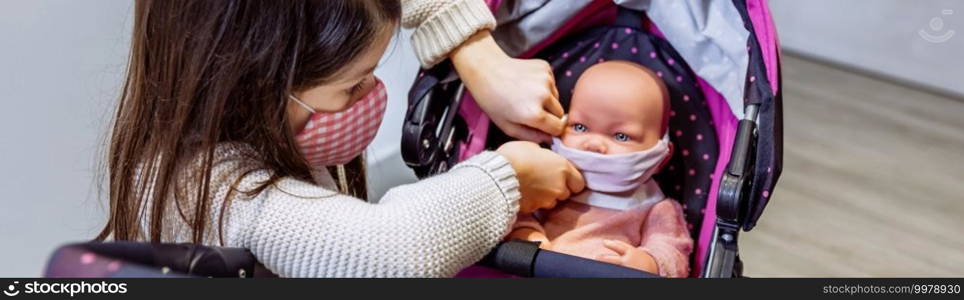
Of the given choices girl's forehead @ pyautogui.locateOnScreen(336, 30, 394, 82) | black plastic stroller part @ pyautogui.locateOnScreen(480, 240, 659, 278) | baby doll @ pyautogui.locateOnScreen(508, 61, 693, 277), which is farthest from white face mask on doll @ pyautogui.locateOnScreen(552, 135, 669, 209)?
girl's forehead @ pyautogui.locateOnScreen(336, 30, 394, 82)

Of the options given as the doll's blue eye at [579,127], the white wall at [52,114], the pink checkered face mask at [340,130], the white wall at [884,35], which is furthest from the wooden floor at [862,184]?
the white wall at [52,114]

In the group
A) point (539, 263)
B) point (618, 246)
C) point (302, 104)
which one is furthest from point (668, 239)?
point (302, 104)

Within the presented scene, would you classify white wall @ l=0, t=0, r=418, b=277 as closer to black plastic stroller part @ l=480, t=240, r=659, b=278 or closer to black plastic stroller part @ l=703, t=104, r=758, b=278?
black plastic stroller part @ l=480, t=240, r=659, b=278

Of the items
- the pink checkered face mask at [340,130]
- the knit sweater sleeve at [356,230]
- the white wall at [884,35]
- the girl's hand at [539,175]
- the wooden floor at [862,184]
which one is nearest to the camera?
the knit sweater sleeve at [356,230]

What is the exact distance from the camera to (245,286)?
77cm

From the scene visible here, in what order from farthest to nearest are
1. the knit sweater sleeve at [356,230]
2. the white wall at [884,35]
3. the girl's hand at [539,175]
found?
the white wall at [884,35], the girl's hand at [539,175], the knit sweater sleeve at [356,230]

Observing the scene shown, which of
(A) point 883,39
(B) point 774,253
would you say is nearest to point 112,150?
(B) point 774,253

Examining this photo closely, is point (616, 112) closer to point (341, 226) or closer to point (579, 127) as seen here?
point (579, 127)

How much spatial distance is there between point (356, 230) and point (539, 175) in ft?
1.16

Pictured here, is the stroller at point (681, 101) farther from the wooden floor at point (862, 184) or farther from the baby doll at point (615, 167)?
the wooden floor at point (862, 184)

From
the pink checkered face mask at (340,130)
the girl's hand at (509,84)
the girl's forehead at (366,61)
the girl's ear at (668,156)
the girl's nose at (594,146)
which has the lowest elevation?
the girl's ear at (668,156)

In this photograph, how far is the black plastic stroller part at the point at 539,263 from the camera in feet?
3.29

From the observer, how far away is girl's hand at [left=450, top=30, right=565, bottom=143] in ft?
4.26

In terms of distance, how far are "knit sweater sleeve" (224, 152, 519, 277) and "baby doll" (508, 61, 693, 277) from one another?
0.90 ft
